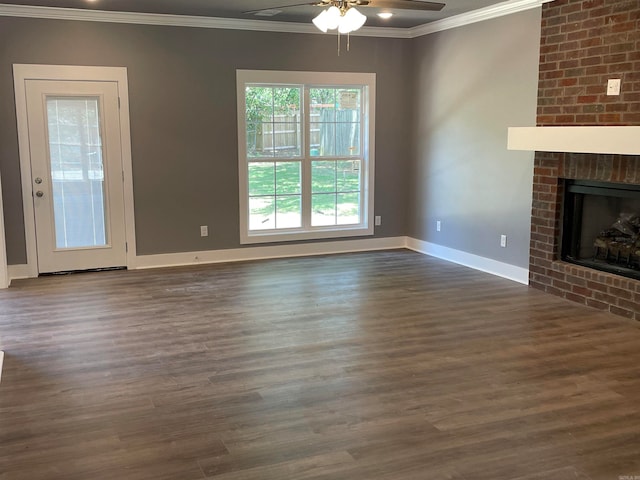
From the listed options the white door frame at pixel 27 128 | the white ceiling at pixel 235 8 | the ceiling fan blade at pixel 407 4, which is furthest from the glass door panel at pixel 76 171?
the ceiling fan blade at pixel 407 4

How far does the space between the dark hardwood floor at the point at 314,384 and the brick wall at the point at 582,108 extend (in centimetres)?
25

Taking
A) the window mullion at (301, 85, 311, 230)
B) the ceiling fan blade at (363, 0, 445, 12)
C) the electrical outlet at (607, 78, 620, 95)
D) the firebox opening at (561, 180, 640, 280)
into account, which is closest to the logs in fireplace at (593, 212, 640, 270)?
the firebox opening at (561, 180, 640, 280)

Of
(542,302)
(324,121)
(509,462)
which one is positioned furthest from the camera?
(324,121)

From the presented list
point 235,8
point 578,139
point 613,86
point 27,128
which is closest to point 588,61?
point 613,86

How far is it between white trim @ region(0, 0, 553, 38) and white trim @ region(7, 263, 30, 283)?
7.71 ft

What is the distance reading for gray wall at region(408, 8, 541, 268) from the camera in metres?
5.52

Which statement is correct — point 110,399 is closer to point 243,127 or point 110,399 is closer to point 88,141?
point 88,141

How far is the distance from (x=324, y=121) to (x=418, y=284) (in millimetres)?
2395

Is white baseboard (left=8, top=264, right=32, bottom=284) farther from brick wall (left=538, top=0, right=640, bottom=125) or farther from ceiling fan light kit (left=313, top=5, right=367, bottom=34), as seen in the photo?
brick wall (left=538, top=0, right=640, bottom=125)

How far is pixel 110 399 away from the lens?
319cm

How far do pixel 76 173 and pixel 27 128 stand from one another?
60cm

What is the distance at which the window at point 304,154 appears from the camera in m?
6.67

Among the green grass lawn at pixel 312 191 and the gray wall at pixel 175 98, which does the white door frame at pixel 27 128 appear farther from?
the green grass lawn at pixel 312 191

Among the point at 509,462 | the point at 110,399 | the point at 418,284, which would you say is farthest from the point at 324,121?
the point at 509,462
